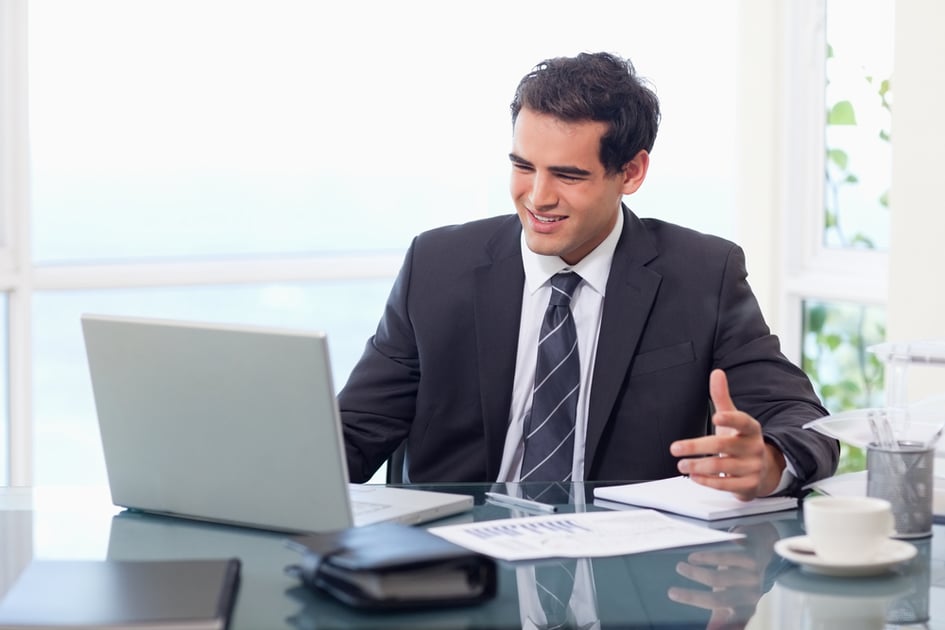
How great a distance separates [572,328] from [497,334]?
14 centimetres

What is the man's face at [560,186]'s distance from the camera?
7.28ft

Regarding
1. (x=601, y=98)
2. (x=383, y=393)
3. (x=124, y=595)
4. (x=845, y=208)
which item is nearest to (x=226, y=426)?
(x=124, y=595)

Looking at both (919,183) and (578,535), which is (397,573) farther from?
(919,183)

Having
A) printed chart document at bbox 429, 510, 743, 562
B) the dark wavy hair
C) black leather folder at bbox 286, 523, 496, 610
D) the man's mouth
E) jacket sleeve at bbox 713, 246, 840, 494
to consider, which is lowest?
printed chart document at bbox 429, 510, 743, 562

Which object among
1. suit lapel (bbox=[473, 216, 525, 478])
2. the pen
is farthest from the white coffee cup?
suit lapel (bbox=[473, 216, 525, 478])

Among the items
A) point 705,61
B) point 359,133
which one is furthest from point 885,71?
point 359,133

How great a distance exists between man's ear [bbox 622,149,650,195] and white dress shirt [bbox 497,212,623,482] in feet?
0.57

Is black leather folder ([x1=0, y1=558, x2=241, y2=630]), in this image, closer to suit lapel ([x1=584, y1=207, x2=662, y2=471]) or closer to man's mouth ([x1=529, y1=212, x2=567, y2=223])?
suit lapel ([x1=584, y1=207, x2=662, y2=471])

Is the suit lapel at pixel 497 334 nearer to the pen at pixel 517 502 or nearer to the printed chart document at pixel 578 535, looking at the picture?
the pen at pixel 517 502

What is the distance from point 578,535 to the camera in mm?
1475

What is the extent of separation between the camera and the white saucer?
1.31 metres

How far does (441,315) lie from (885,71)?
205cm

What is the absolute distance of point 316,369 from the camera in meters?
1.37

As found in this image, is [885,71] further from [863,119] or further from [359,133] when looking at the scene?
[359,133]
